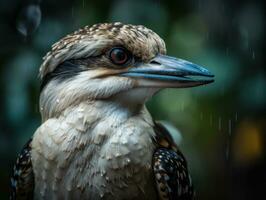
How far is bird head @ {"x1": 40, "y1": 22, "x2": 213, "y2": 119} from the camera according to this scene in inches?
99.1

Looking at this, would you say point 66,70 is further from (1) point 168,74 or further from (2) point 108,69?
(1) point 168,74

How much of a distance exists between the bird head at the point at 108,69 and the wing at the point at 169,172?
25 cm

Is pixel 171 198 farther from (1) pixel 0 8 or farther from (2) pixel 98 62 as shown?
(1) pixel 0 8

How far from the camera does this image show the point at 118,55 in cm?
254

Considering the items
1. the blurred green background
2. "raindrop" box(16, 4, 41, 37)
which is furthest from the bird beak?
"raindrop" box(16, 4, 41, 37)

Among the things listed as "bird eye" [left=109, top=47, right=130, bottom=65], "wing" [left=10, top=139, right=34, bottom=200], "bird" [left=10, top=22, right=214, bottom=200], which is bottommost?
"wing" [left=10, top=139, right=34, bottom=200]

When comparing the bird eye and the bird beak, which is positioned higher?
the bird eye

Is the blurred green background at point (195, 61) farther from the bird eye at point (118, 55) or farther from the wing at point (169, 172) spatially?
the bird eye at point (118, 55)

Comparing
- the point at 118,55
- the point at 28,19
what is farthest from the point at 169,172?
the point at 28,19

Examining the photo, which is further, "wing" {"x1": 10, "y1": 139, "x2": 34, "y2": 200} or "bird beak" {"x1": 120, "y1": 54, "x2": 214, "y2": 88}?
"wing" {"x1": 10, "y1": 139, "x2": 34, "y2": 200}

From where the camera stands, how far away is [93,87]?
2523mm

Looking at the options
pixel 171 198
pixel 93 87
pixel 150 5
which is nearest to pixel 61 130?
pixel 93 87

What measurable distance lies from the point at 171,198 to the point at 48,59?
0.73 meters

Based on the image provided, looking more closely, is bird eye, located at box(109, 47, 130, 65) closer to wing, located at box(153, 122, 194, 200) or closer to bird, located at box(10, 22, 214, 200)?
bird, located at box(10, 22, 214, 200)
